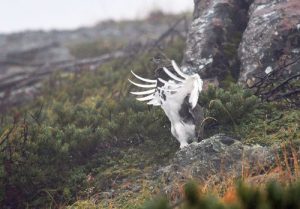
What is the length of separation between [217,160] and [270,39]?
2.41 metres

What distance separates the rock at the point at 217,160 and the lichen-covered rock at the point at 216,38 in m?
2.03

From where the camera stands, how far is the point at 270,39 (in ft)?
23.1

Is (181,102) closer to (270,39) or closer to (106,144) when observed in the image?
(106,144)

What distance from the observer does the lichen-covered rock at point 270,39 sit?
6891 millimetres

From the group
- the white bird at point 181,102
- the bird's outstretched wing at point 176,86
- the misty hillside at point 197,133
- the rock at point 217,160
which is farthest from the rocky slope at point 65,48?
the rock at point 217,160

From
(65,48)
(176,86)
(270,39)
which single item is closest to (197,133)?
(176,86)

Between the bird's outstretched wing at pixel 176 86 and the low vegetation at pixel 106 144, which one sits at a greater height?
the bird's outstretched wing at pixel 176 86

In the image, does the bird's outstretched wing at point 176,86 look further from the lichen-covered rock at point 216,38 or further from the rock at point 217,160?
the lichen-covered rock at point 216,38

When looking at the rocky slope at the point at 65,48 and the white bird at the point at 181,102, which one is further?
the rocky slope at the point at 65,48

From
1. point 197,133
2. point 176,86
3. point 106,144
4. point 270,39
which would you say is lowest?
point 106,144

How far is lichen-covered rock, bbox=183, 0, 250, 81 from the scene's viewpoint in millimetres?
7480

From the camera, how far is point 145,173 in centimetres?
579

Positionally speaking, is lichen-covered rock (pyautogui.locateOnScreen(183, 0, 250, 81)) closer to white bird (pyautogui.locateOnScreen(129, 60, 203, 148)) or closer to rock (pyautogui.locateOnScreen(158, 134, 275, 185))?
white bird (pyautogui.locateOnScreen(129, 60, 203, 148))

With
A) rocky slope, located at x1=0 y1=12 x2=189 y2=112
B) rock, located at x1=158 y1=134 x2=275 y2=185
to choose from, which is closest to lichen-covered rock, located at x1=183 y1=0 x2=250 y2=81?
rock, located at x1=158 y1=134 x2=275 y2=185
